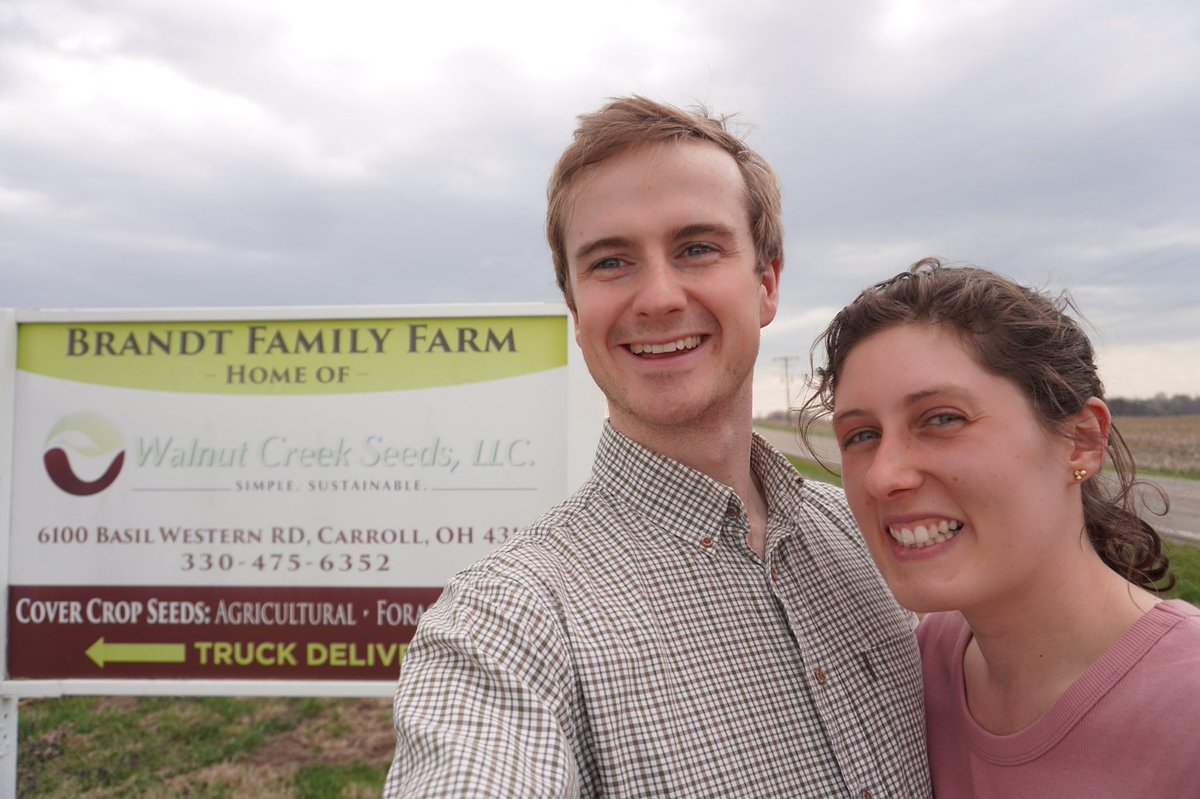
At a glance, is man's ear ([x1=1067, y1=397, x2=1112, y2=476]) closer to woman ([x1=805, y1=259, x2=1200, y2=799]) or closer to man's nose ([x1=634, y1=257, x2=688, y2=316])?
woman ([x1=805, y1=259, x2=1200, y2=799])

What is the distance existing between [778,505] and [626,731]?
64 centimetres

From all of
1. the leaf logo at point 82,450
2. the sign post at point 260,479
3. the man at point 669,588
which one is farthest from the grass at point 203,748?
the man at point 669,588

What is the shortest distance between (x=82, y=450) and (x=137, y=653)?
93 centimetres

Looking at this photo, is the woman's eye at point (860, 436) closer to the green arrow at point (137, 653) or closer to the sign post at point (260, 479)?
the sign post at point (260, 479)

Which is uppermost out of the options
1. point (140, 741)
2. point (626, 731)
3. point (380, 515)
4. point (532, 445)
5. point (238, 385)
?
point (238, 385)

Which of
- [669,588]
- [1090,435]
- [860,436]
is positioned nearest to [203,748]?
[669,588]

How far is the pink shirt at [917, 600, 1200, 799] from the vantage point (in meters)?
1.23

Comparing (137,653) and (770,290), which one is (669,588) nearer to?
(770,290)

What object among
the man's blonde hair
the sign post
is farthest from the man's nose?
the sign post

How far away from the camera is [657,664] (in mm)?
1354

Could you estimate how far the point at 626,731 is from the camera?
1.28 m

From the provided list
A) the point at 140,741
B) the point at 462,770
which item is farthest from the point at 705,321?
the point at 140,741

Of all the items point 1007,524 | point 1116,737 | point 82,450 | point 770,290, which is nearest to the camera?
point 1116,737

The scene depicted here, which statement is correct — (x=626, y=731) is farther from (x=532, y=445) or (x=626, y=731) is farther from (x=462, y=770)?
(x=532, y=445)
